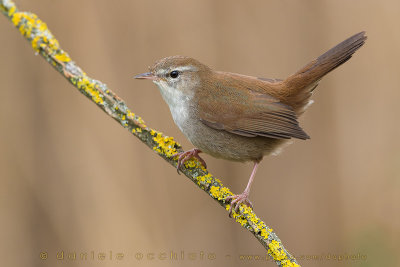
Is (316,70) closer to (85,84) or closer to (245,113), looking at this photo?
(245,113)

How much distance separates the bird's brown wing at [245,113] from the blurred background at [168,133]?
58.5 inches

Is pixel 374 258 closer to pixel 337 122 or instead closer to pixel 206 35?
pixel 337 122

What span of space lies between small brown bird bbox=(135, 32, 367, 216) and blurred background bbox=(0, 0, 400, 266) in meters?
1.32

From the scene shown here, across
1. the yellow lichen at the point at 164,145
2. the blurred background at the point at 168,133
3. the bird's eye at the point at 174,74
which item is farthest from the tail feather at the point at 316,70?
the blurred background at the point at 168,133

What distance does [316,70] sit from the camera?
3.73 meters

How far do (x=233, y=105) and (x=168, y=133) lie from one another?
166 cm

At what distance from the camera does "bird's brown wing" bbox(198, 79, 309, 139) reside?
3.58m

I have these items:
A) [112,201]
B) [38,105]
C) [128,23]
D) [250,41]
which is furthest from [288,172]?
[38,105]

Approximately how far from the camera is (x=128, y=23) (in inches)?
193

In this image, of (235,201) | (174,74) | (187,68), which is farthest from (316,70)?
(235,201)

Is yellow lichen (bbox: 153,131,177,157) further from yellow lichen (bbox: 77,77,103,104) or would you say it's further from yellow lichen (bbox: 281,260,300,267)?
yellow lichen (bbox: 281,260,300,267)

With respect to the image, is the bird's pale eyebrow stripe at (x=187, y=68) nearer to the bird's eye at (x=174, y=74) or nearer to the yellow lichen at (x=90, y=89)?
the bird's eye at (x=174, y=74)

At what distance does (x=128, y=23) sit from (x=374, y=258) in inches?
129

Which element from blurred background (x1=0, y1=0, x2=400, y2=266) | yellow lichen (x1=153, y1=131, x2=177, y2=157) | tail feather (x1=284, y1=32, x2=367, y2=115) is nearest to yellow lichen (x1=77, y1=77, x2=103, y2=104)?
yellow lichen (x1=153, y1=131, x2=177, y2=157)
